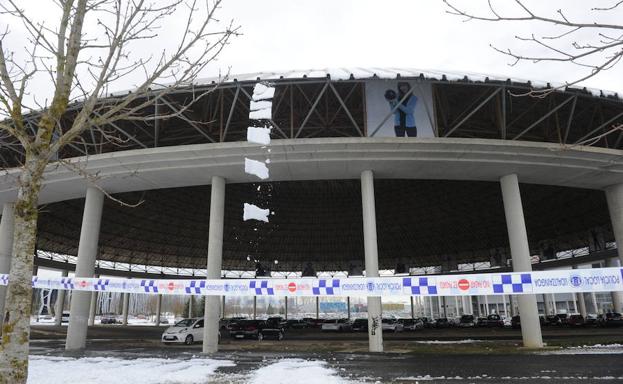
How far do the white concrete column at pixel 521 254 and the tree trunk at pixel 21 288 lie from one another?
17.0 meters

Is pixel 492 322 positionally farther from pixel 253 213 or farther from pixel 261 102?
pixel 261 102

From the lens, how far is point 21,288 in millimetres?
5320

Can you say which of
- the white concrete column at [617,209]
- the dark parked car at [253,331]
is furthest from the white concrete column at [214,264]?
the white concrete column at [617,209]

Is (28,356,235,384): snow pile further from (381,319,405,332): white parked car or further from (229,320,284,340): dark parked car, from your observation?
(381,319,405,332): white parked car

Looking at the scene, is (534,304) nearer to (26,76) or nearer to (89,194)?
(26,76)

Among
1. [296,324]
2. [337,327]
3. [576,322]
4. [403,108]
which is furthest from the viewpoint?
[296,324]

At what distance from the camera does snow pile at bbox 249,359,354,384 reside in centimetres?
930

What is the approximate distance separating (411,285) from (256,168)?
329 inches

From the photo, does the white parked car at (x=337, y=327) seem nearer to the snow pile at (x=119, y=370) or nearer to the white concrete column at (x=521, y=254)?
the white concrete column at (x=521, y=254)

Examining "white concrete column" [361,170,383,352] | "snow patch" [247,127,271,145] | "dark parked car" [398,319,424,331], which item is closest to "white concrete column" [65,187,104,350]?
"snow patch" [247,127,271,145]

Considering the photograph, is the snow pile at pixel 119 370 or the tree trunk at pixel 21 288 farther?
the snow pile at pixel 119 370

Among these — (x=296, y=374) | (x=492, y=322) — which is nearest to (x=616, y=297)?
(x=492, y=322)

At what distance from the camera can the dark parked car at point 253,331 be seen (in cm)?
2542

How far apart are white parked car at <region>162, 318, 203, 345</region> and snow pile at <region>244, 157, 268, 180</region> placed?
32.3ft
